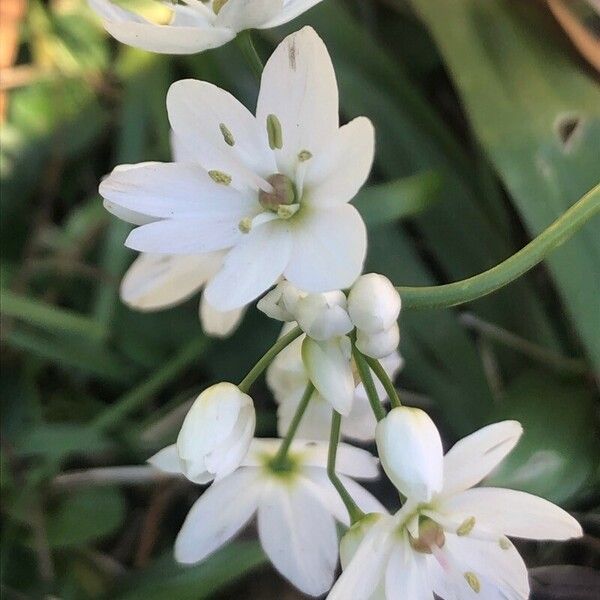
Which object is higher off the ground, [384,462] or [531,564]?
[384,462]

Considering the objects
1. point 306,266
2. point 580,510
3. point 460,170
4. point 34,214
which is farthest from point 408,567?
point 34,214

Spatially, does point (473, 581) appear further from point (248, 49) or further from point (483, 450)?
point (248, 49)

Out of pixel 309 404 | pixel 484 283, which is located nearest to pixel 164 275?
pixel 309 404

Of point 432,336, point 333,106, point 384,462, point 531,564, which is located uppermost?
point 333,106

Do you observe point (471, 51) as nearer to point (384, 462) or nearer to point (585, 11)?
point (585, 11)

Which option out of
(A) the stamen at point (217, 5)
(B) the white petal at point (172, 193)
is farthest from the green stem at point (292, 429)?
(A) the stamen at point (217, 5)

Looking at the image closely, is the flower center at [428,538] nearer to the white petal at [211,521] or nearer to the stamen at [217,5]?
the white petal at [211,521]

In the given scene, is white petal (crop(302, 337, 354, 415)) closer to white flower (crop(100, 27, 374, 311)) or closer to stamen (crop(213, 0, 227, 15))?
white flower (crop(100, 27, 374, 311))

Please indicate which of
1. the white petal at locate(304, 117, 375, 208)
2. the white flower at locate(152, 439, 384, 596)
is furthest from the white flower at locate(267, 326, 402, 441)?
the white petal at locate(304, 117, 375, 208)
